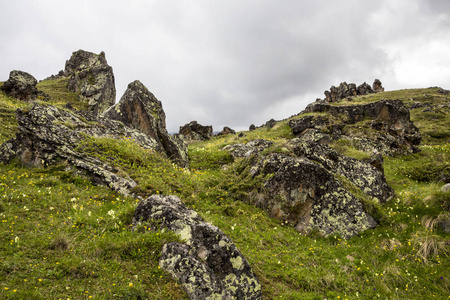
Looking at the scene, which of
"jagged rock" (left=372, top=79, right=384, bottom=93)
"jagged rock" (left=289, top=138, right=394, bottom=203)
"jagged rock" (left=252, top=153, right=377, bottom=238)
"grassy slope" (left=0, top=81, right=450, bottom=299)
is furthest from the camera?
"jagged rock" (left=372, top=79, right=384, bottom=93)

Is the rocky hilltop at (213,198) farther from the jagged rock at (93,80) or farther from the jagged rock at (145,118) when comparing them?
the jagged rock at (93,80)

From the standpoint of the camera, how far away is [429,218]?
10.7 metres

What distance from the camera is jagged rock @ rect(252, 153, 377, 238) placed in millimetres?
11648

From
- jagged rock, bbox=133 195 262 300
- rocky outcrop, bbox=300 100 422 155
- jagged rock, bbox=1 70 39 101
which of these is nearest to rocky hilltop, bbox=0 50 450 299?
jagged rock, bbox=133 195 262 300

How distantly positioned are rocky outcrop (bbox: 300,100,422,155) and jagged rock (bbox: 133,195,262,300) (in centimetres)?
2889

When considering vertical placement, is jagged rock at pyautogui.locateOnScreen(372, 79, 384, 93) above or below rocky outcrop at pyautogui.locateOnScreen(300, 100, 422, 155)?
above

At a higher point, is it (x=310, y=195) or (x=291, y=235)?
(x=310, y=195)

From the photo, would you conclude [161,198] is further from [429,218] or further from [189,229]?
[429,218]

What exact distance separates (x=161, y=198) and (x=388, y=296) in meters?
8.97

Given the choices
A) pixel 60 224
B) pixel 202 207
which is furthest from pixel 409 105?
pixel 60 224

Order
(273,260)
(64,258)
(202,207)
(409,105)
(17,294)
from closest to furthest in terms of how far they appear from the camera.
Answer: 1. (17,294)
2. (64,258)
3. (273,260)
4. (202,207)
5. (409,105)

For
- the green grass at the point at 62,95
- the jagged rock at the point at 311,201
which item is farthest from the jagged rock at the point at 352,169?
the green grass at the point at 62,95

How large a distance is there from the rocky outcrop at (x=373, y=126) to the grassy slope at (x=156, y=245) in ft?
70.9

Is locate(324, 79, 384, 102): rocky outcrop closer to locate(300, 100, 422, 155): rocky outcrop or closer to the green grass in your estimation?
locate(300, 100, 422, 155): rocky outcrop
